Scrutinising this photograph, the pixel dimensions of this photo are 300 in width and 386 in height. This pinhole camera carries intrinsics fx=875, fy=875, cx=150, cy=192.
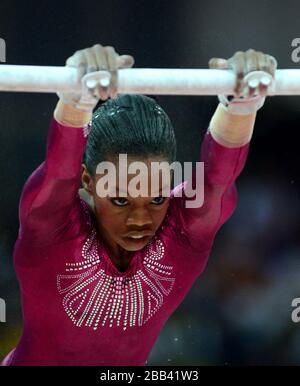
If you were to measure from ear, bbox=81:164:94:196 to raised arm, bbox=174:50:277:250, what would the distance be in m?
0.21

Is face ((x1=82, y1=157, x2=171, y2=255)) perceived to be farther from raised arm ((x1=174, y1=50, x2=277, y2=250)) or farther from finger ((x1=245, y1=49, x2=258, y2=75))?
finger ((x1=245, y1=49, x2=258, y2=75))

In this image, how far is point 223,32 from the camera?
281 centimetres

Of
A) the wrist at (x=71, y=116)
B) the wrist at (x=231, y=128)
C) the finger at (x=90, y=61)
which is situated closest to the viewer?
the finger at (x=90, y=61)

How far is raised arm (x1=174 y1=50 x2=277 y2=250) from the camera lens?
5.33 feet

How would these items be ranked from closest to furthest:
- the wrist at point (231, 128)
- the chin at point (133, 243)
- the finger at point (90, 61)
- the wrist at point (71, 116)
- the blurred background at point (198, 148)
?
the finger at point (90, 61)
the wrist at point (71, 116)
the wrist at point (231, 128)
the chin at point (133, 243)
the blurred background at point (198, 148)

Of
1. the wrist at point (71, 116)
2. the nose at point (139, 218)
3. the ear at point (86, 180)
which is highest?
the wrist at point (71, 116)

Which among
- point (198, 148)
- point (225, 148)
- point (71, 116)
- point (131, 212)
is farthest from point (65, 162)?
point (198, 148)

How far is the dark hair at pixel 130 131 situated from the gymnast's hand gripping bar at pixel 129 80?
29cm

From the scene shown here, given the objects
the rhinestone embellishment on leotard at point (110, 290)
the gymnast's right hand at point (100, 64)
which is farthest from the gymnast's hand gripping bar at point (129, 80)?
the rhinestone embellishment on leotard at point (110, 290)

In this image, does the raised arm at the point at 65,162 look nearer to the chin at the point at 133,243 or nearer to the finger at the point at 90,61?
the finger at the point at 90,61

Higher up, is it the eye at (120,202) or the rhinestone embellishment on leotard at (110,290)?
the eye at (120,202)

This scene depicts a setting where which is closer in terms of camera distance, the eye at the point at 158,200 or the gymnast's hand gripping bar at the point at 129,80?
the gymnast's hand gripping bar at the point at 129,80

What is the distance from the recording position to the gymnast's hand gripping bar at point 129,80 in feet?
5.16
